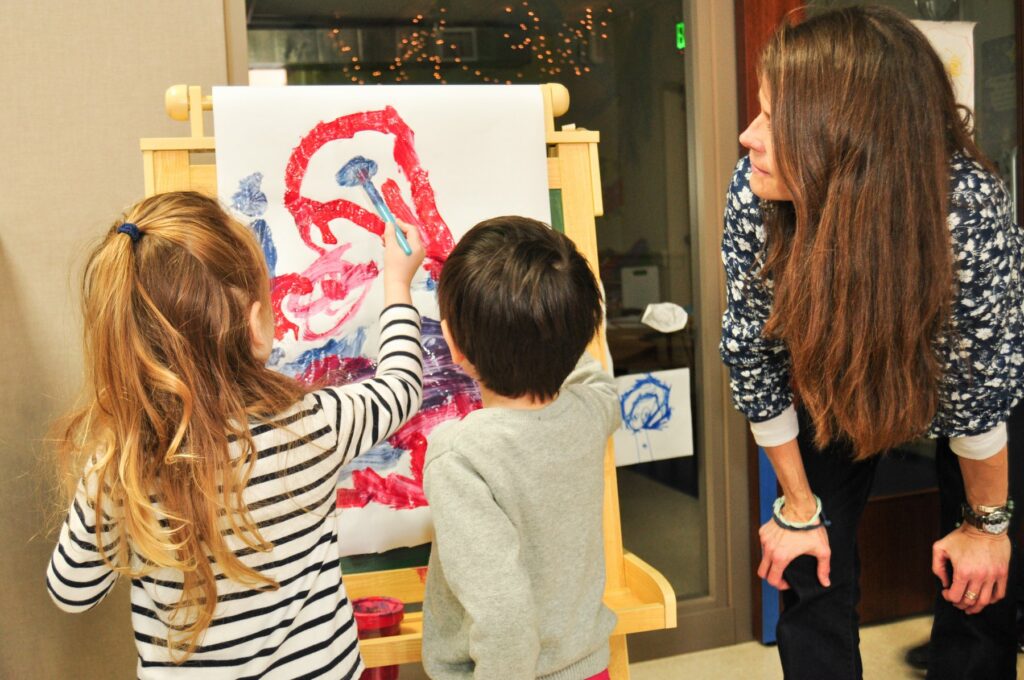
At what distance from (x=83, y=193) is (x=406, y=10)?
0.76m

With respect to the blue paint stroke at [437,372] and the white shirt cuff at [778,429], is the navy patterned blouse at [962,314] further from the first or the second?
the blue paint stroke at [437,372]

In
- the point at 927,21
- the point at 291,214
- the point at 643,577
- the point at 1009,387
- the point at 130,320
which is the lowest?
the point at 643,577

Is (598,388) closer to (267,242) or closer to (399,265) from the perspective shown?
(399,265)

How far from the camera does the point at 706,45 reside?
2.05 metres

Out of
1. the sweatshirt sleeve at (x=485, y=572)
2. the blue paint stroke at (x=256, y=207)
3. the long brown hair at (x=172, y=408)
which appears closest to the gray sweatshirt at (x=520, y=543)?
the sweatshirt sleeve at (x=485, y=572)

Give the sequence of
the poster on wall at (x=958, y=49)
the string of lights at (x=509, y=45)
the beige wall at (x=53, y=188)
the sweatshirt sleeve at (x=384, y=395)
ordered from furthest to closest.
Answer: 1. the poster on wall at (x=958, y=49)
2. the string of lights at (x=509, y=45)
3. the beige wall at (x=53, y=188)
4. the sweatshirt sleeve at (x=384, y=395)

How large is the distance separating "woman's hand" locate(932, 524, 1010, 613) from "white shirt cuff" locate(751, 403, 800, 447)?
11.1 inches

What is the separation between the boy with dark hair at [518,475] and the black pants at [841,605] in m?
0.42

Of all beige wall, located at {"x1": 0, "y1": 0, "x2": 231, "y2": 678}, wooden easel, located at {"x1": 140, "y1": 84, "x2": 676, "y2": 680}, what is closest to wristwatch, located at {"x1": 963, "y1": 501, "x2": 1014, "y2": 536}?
wooden easel, located at {"x1": 140, "y1": 84, "x2": 676, "y2": 680}

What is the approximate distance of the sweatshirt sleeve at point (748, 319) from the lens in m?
1.26

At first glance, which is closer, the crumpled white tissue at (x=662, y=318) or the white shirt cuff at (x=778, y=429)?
the white shirt cuff at (x=778, y=429)

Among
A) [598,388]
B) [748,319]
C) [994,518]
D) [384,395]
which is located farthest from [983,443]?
[384,395]

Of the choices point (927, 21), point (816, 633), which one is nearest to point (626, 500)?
point (816, 633)

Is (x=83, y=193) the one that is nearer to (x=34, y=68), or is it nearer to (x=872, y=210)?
(x=34, y=68)
